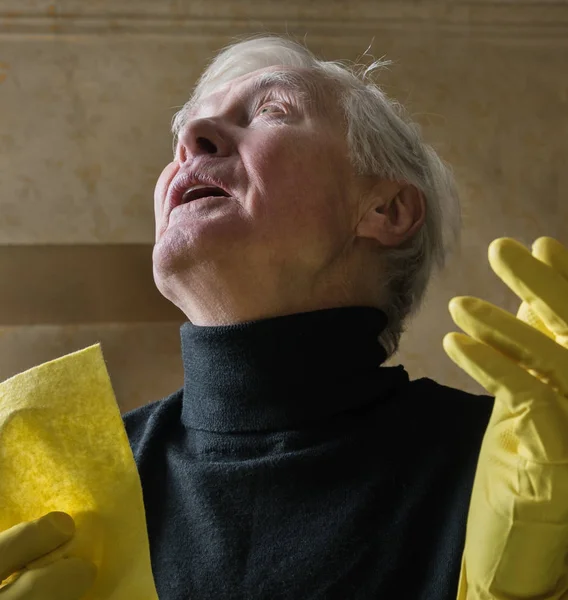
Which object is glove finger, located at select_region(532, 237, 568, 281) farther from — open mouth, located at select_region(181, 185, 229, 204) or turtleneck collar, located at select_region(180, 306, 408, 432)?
open mouth, located at select_region(181, 185, 229, 204)

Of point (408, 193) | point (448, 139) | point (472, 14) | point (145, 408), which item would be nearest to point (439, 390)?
point (408, 193)

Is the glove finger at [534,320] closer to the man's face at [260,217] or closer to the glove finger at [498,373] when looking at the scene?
the glove finger at [498,373]

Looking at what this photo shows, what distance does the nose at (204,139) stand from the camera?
0.97 m

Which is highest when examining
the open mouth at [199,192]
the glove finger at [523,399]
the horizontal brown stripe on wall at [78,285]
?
the open mouth at [199,192]

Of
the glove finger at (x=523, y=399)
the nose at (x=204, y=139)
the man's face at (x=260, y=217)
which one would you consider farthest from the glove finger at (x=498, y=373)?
the nose at (x=204, y=139)

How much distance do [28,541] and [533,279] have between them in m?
0.51

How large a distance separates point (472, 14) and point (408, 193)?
103 centimetres

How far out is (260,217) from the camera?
92cm

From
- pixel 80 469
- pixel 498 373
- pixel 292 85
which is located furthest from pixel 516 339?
pixel 292 85

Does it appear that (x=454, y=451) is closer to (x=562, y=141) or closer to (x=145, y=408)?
(x=145, y=408)

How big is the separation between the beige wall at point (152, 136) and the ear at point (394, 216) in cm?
77

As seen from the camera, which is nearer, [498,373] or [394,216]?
[498,373]

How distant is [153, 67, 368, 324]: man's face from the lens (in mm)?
914

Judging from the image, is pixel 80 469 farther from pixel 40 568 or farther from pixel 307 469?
pixel 307 469
